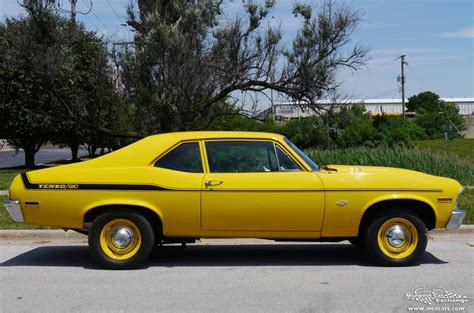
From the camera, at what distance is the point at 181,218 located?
6.65m

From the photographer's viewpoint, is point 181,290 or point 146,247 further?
point 146,247

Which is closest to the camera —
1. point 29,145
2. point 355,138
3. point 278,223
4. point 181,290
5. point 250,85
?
point 181,290

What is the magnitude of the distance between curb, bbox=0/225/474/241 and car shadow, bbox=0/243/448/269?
Result: 0.46 metres

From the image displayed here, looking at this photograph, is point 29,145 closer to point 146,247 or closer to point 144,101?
point 144,101

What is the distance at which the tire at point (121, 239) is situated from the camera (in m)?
6.70

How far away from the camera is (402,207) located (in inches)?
268

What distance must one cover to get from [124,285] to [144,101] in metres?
9.50

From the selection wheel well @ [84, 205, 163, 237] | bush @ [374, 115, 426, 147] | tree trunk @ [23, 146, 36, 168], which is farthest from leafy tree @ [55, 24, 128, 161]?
tree trunk @ [23, 146, 36, 168]

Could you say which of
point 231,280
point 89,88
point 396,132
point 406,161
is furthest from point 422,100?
point 231,280

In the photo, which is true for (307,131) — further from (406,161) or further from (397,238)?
(397,238)

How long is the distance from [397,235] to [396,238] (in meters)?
0.04

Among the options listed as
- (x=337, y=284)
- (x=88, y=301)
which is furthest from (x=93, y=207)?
(x=337, y=284)

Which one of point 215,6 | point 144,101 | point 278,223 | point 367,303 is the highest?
point 215,6

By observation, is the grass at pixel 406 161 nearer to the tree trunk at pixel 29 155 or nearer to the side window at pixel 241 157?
the side window at pixel 241 157
